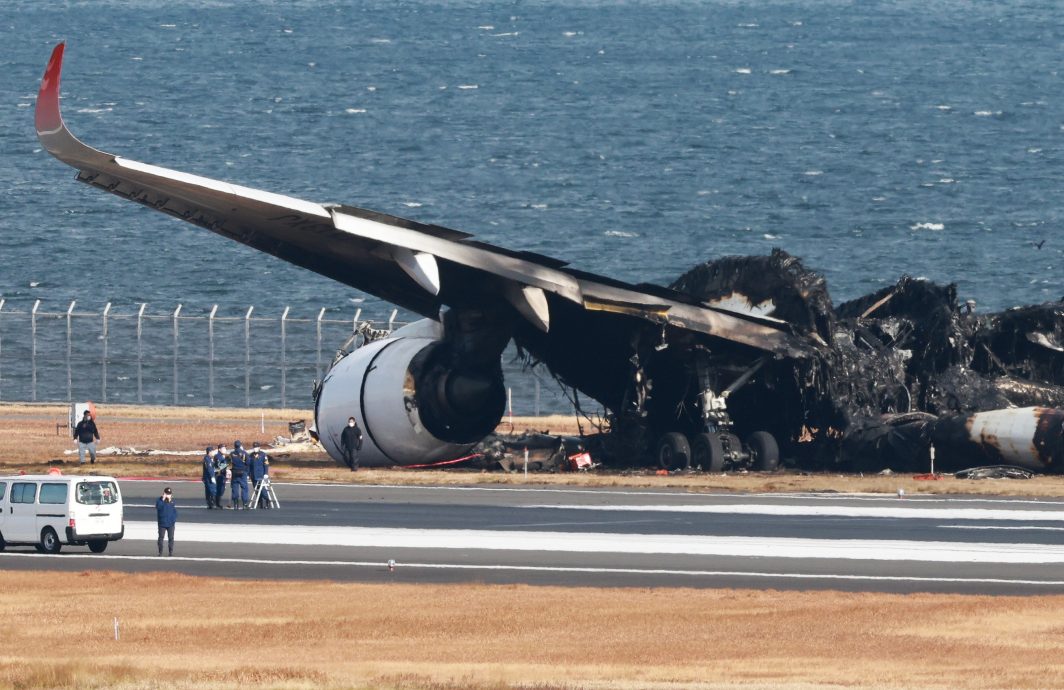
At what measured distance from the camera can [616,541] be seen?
39812 mm

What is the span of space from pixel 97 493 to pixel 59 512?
42.1 inches

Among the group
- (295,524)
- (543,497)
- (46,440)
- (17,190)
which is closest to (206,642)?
(295,524)

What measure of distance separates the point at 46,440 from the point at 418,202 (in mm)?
113199

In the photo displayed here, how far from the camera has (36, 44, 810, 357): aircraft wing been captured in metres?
47.2

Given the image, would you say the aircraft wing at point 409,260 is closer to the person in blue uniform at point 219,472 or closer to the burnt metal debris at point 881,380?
the burnt metal debris at point 881,380

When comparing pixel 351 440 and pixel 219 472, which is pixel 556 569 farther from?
pixel 351 440

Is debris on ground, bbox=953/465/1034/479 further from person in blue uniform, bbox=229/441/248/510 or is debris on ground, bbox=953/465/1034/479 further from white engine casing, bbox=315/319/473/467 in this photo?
person in blue uniform, bbox=229/441/248/510

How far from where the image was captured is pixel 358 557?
37.6 metres

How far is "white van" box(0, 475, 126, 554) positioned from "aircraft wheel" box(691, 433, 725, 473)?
2045 cm

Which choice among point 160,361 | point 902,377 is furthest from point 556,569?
point 160,361

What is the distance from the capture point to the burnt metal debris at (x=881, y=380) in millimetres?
52656

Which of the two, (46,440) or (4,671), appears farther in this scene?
(46,440)

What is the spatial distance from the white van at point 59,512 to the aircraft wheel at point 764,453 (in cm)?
2210

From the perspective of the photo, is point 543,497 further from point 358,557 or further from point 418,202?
point 418,202
